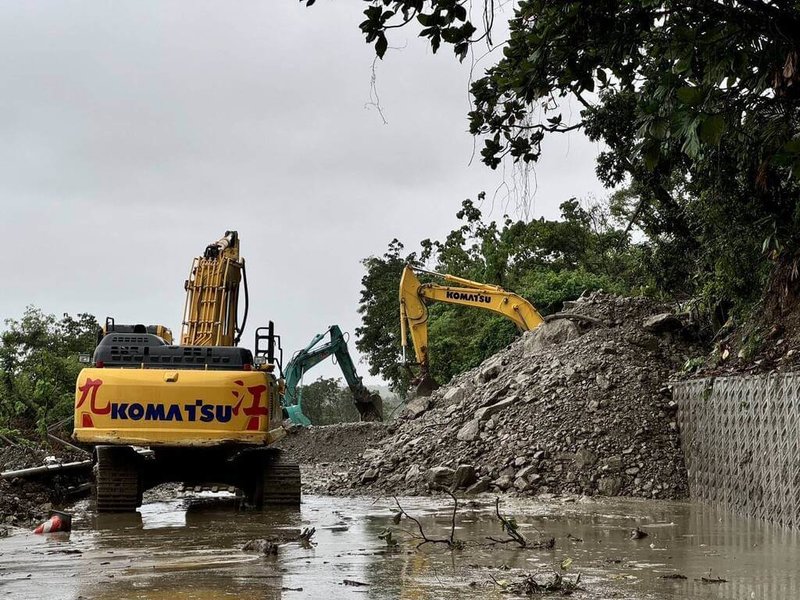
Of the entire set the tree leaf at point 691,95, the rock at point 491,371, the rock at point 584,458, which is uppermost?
the tree leaf at point 691,95

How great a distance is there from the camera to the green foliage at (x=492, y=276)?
3884cm

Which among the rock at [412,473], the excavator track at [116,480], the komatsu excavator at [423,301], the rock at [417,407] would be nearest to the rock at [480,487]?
the rock at [412,473]

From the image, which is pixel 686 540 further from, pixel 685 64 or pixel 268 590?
pixel 685 64

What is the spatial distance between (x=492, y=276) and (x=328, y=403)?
36.1 metres

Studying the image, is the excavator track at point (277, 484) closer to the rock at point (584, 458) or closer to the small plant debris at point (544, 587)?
the rock at point (584, 458)

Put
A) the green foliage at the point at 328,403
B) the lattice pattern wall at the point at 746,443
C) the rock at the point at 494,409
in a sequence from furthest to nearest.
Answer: the green foliage at the point at 328,403 → the rock at the point at 494,409 → the lattice pattern wall at the point at 746,443

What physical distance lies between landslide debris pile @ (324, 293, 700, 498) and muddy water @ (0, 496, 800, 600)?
2.36 metres

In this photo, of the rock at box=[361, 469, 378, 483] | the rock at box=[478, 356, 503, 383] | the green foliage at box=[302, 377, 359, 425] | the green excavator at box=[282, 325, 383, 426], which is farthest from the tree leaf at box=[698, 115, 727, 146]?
the green foliage at box=[302, 377, 359, 425]

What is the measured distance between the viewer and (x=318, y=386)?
78125 mm

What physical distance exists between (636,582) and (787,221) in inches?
363

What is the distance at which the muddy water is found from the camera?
7.01 m

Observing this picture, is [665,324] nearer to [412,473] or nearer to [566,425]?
[566,425]

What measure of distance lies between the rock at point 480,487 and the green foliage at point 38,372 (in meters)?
11.5

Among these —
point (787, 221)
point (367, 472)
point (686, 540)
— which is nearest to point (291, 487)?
point (367, 472)
